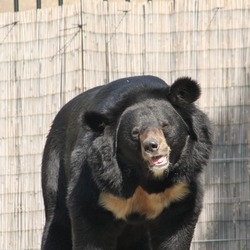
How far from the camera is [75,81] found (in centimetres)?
990

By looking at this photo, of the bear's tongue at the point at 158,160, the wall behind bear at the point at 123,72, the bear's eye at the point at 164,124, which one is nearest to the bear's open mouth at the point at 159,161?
the bear's tongue at the point at 158,160

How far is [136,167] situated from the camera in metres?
6.79

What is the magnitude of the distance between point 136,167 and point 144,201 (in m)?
0.28

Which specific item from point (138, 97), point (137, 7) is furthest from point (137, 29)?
point (138, 97)

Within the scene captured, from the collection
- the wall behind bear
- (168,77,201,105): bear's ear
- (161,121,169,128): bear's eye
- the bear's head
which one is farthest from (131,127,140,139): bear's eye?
the wall behind bear

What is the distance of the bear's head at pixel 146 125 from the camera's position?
21.9 ft

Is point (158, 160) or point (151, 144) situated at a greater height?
point (151, 144)

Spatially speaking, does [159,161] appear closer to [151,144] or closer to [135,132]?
[151,144]

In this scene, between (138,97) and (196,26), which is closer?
(138,97)

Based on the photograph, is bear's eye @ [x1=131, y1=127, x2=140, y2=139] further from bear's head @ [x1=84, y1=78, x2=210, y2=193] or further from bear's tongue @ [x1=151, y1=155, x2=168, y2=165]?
bear's tongue @ [x1=151, y1=155, x2=168, y2=165]

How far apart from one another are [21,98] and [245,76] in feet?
7.10

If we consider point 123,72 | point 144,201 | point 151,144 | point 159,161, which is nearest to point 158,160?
point 159,161

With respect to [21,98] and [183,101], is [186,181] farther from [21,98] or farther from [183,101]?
[21,98]

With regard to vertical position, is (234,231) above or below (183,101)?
below
